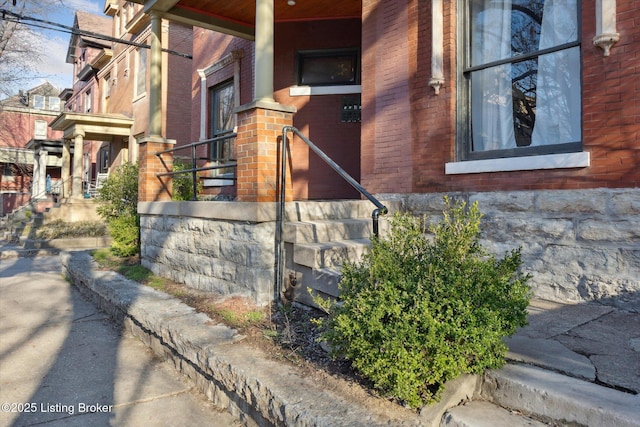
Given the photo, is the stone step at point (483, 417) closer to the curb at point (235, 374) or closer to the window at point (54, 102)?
the curb at point (235, 374)

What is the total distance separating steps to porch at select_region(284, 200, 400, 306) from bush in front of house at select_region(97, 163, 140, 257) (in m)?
4.15

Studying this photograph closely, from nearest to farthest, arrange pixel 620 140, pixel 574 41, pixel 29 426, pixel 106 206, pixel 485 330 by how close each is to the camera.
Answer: pixel 485 330 → pixel 29 426 → pixel 620 140 → pixel 574 41 → pixel 106 206

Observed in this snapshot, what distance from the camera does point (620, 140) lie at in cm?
350

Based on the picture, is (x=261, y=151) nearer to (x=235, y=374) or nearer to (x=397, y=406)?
(x=235, y=374)

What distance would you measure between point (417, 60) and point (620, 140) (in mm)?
2385

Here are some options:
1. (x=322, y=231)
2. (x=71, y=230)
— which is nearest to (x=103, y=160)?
(x=71, y=230)

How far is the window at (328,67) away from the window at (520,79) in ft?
10.3

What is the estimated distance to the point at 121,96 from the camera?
18109 millimetres

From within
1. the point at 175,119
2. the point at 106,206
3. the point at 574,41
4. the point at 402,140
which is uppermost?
the point at 175,119

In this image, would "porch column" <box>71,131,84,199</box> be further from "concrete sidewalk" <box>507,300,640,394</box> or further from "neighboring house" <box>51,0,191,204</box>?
"concrete sidewalk" <box>507,300,640,394</box>

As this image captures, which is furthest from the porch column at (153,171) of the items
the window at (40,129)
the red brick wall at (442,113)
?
the window at (40,129)

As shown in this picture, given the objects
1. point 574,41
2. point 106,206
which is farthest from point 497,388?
point 106,206

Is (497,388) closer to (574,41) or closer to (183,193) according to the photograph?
(574,41)

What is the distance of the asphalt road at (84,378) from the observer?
275cm
